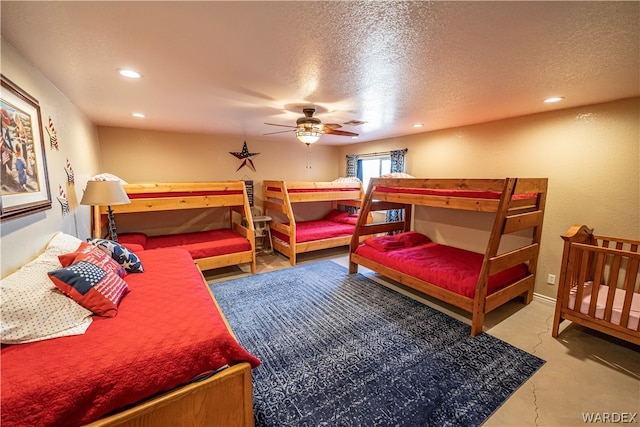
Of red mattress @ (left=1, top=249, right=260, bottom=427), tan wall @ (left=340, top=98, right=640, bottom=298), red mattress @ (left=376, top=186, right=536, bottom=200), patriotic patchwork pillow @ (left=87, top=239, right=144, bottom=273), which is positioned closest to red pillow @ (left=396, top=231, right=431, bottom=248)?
tan wall @ (left=340, top=98, right=640, bottom=298)

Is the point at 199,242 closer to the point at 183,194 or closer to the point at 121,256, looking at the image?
the point at 183,194

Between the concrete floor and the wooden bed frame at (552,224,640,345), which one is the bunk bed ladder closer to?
the concrete floor

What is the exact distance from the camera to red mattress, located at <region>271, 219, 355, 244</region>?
14.7 feet

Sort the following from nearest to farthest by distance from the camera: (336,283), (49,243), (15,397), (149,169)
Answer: (15,397) < (49,243) < (336,283) < (149,169)

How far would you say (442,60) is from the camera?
1.71 meters

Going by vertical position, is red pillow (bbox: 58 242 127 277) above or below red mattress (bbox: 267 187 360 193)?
below

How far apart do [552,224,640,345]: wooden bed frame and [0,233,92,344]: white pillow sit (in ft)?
11.8

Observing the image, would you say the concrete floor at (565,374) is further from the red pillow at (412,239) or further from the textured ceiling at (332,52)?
the textured ceiling at (332,52)

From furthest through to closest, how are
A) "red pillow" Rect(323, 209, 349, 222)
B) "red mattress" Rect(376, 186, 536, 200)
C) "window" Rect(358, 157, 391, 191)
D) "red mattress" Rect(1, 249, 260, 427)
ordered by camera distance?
1. "red pillow" Rect(323, 209, 349, 222)
2. "window" Rect(358, 157, 391, 191)
3. "red mattress" Rect(376, 186, 536, 200)
4. "red mattress" Rect(1, 249, 260, 427)

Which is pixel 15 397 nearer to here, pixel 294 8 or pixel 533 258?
pixel 294 8

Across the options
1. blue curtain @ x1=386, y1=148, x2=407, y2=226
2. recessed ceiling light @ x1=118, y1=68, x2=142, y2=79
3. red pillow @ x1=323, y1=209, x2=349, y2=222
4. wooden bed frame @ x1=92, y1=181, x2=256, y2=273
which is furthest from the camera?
red pillow @ x1=323, y1=209, x2=349, y2=222

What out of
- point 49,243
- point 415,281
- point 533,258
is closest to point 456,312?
point 415,281

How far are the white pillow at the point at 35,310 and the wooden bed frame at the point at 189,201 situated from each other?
6.36ft

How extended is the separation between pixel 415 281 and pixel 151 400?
262 centimetres
